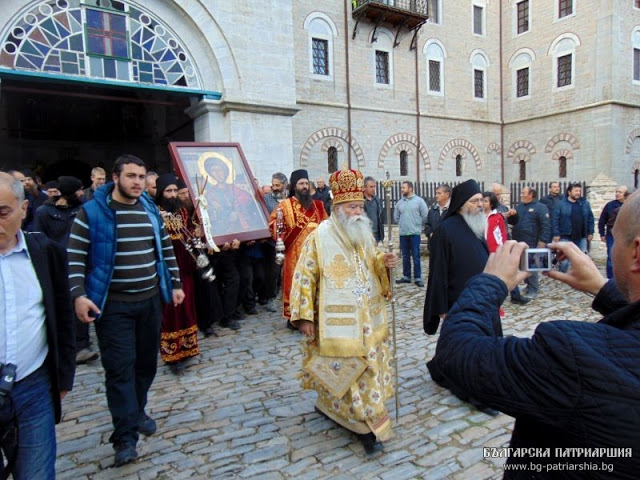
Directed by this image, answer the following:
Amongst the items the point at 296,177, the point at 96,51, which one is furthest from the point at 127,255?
the point at 96,51

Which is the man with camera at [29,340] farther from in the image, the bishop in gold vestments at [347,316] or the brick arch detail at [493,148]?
the brick arch detail at [493,148]

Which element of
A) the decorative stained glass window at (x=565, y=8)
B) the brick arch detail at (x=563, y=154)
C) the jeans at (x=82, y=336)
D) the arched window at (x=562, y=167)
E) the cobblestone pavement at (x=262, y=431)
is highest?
the decorative stained glass window at (x=565, y=8)

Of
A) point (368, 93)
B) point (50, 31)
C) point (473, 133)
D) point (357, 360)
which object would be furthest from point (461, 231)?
point (473, 133)

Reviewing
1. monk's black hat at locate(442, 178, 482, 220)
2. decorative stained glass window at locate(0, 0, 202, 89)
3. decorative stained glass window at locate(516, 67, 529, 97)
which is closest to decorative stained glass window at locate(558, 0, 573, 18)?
decorative stained glass window at locate(516, 67, 529, 97)

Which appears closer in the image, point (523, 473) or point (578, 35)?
point (523, 473)

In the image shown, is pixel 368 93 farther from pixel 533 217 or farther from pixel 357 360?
pixel 357 360

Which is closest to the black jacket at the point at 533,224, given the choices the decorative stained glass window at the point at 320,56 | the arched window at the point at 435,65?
the decorative stained glass window at the point at 320,56

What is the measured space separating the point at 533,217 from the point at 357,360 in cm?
591

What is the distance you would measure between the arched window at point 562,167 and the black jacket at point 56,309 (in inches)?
957

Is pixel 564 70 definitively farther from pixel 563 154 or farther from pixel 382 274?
pixel 382 274

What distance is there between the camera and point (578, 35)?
69.1 feet

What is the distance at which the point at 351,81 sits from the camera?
1914 cm

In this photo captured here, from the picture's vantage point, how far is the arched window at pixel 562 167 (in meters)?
22.2

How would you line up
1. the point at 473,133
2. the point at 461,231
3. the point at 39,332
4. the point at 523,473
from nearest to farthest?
the point at 523,473 → the point at 39,332 → the point at 461,231 → the point at 473,133
